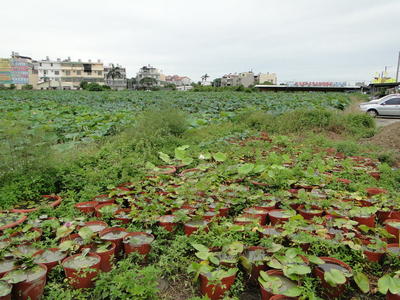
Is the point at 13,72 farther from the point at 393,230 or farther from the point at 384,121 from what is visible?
the point at 393,230

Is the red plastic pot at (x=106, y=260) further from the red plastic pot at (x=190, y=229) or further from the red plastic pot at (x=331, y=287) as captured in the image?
the red plastic pot at (x=331, y=287)

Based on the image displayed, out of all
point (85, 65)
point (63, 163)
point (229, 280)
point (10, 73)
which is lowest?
point (229, 280)

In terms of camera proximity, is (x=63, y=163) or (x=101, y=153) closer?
(x=63, y=163)

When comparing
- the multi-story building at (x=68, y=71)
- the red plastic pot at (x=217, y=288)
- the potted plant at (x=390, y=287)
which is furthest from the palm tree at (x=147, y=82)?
the potted plant at (x=390, y=287)

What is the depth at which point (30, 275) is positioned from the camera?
86.0 inches

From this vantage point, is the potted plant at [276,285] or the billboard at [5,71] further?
the billboard at [5,71]

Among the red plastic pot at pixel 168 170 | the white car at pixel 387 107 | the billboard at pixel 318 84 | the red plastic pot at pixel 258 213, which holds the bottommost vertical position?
the red plastic pot at pixel 258 213

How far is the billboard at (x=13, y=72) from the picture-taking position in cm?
4691

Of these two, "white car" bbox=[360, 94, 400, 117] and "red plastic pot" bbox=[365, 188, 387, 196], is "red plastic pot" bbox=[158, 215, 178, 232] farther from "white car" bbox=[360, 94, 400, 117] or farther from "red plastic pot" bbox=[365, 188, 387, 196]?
"white car" bbox=[360, 94, 400, 117]

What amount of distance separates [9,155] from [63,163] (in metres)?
0.82

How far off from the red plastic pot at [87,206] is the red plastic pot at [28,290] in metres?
1.40

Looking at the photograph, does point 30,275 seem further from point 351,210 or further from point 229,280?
point 351,210

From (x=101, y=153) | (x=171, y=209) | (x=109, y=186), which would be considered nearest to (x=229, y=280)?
(x=171, y=209)

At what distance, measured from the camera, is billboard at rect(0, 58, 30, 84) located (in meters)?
46.9
